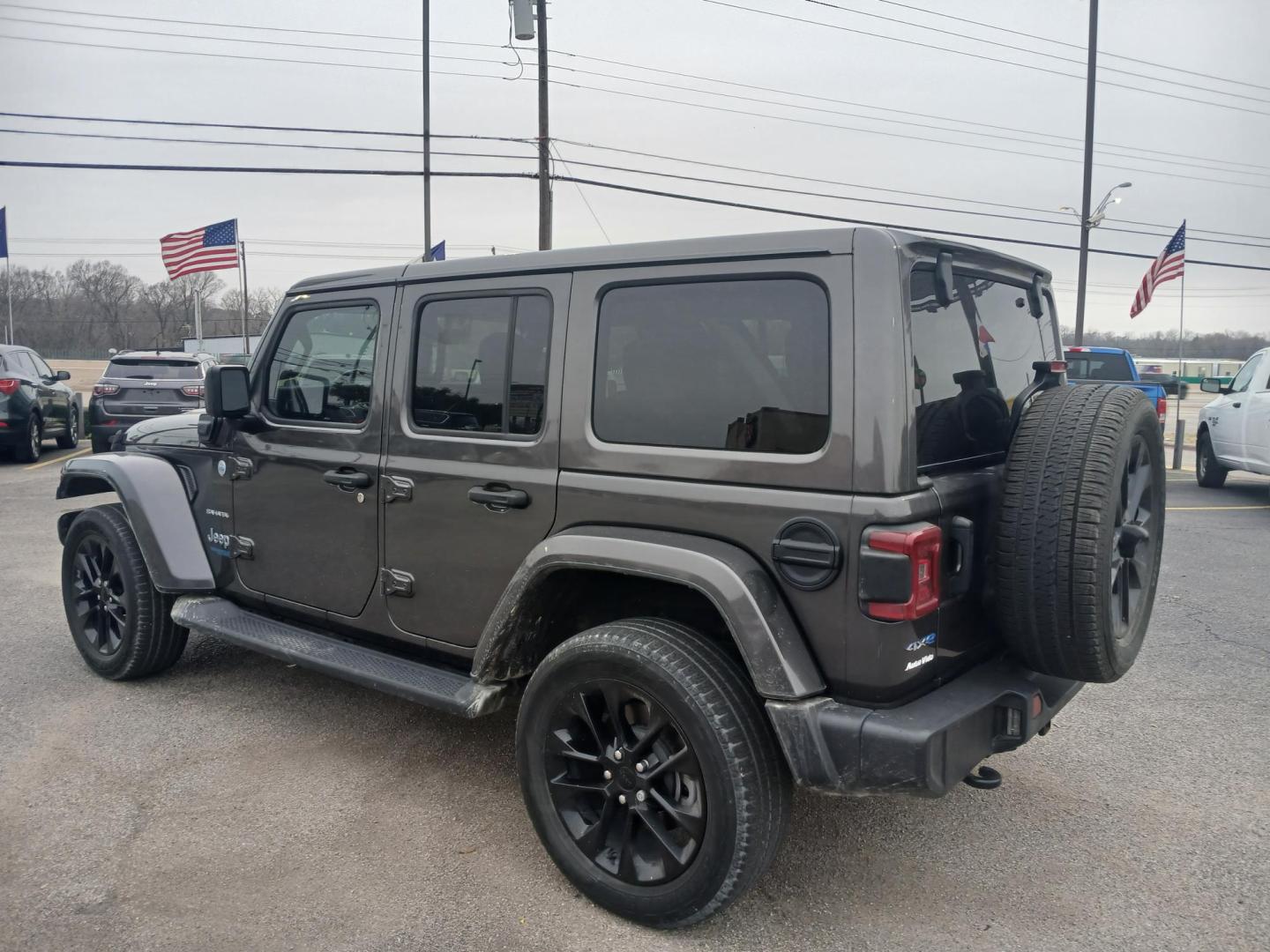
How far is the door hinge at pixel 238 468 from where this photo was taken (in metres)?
4.11

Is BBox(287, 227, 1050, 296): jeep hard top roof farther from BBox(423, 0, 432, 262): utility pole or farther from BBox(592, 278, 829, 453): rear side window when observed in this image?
BBox(423, 0, 432, 262): utility pole

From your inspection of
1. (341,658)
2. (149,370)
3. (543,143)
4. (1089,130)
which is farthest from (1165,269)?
(341,658)

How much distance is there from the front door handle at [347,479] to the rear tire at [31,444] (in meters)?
12.1

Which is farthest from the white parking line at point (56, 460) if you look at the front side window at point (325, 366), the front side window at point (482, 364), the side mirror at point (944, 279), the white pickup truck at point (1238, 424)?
the white pickup truck at point (1238, 424)

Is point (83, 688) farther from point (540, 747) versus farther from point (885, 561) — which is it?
point (885, 561)

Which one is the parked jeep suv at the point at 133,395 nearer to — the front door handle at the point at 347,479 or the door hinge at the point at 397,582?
the front door handle at the point at 347,479

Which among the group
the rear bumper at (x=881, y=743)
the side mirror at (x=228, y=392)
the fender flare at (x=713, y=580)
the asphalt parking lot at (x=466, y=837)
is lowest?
the asphalt parking lot at (x=466, y=837)

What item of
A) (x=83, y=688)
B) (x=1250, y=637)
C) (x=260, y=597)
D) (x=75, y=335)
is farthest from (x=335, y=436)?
(x=75, y=335)

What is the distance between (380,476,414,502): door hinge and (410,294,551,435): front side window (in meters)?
0.21

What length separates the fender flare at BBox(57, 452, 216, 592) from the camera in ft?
14.2

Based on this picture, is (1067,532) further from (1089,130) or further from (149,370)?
(1089,130)

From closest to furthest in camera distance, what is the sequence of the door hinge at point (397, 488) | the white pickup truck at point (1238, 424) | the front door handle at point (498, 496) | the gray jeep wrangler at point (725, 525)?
the gray jeep wrangler at point (725, 525) → the front door handle at point (498, 496) → the door hinge at point (397, 488) → the white pickup truck at point (1238, 424)

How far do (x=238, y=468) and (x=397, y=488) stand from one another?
3.63 feet

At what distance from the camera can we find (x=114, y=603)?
15.3 feet
